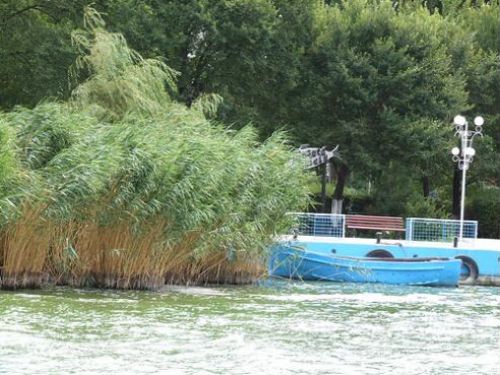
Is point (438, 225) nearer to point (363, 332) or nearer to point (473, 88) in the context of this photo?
point (473, 88)

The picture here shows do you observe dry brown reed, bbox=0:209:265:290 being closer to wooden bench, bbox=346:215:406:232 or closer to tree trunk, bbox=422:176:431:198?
wooden bench, bbox=346:215:406:232

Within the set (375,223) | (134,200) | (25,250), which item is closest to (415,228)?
(375,223)

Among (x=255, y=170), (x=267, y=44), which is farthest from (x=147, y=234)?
(x=267, y=44)

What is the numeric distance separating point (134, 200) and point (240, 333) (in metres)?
5.14

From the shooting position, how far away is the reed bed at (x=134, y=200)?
1733 cm

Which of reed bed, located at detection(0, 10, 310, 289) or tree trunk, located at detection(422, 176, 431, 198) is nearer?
reed bed, located at detection(0, 10, 310, 289)

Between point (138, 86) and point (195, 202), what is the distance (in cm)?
614

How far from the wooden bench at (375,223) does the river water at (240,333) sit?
12541mm

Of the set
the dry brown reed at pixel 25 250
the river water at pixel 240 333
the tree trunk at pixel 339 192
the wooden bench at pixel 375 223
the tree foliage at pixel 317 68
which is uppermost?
the tree foliage at pixel 317 68

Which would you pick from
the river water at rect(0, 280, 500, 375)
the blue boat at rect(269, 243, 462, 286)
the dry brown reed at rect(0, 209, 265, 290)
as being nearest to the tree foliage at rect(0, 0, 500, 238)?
the blue boat at rect(269, 243, 462, 286)

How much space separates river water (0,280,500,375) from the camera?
11.3 metres

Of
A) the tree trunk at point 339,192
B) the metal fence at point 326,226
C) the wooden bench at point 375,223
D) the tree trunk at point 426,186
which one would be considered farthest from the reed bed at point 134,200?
the tree trunk at point 426,186

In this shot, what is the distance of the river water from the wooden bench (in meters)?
12.5

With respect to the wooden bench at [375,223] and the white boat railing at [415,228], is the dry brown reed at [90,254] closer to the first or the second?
A: the white boat railing at [415,228]
